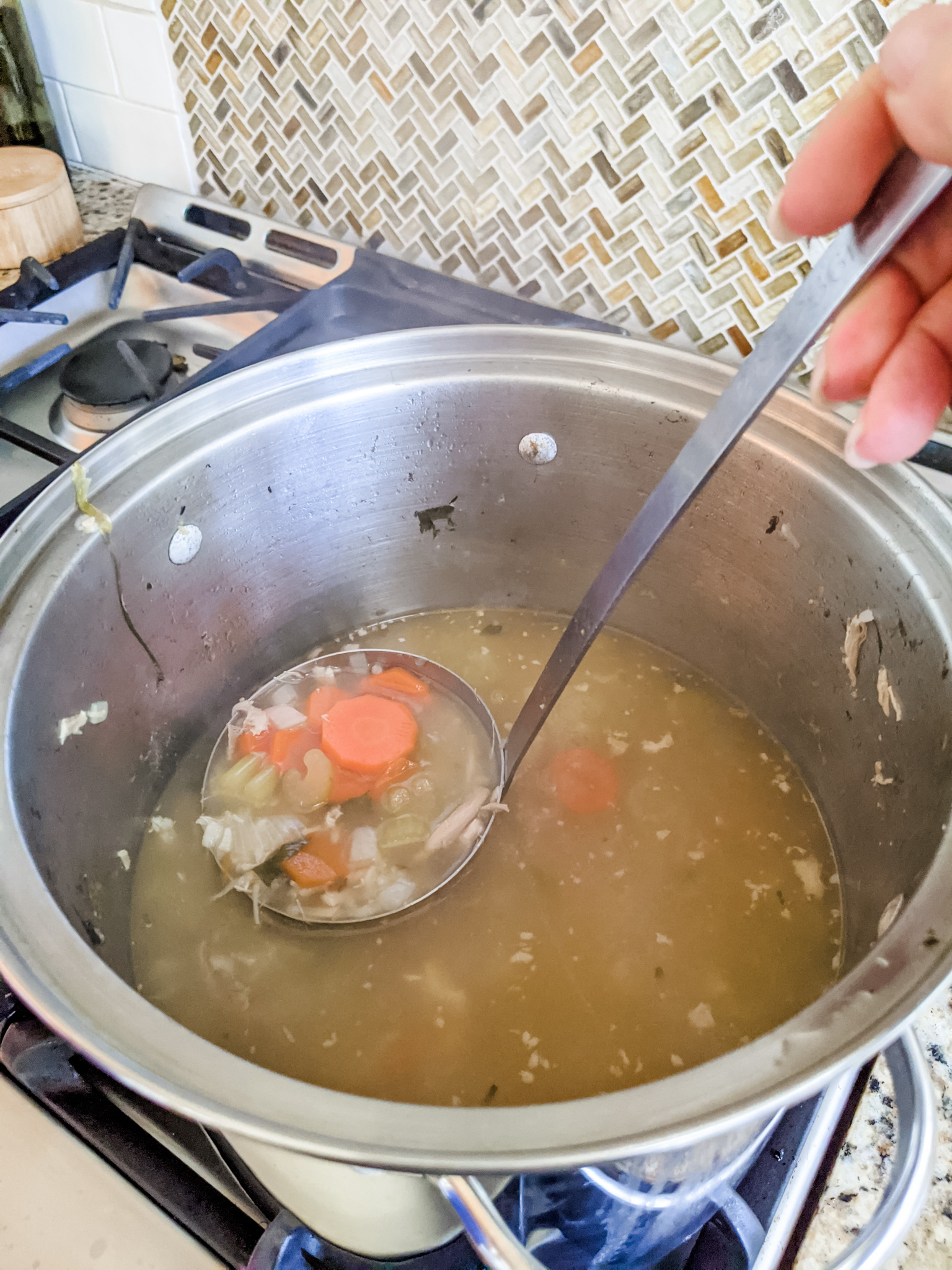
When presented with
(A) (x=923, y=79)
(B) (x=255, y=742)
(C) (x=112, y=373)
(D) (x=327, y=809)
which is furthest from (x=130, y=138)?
(A) (x=923, y=79)

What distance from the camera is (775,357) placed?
0.54 m

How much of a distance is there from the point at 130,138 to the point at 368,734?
1.06m

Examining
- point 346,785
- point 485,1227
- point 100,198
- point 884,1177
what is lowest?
point 884,1177

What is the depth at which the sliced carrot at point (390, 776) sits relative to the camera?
0.87m

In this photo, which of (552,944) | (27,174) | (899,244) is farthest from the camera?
(27,174)

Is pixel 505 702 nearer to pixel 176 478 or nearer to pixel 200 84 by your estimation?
pixel 176 478

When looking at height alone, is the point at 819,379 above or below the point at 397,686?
above

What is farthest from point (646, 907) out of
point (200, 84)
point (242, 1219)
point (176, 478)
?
point (200, 84)

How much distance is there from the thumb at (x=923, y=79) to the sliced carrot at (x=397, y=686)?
0.67 meters

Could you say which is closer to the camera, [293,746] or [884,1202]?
[884,1202]

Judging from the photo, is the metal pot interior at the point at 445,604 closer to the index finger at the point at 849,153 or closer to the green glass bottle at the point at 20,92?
the index finger at the point at 849,153

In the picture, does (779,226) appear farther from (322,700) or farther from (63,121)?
(63,121)

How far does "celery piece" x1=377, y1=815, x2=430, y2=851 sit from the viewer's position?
0.83 meters

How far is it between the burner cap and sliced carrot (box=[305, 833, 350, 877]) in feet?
1.81
